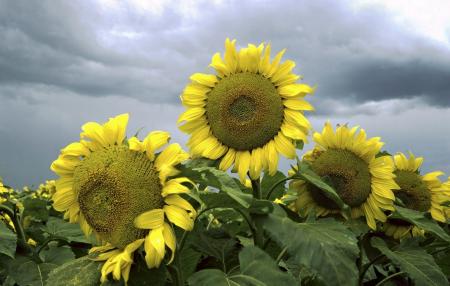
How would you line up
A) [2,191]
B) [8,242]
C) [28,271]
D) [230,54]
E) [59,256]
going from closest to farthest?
[230,54], [8,242], [28,271], [59,256], [2,191]

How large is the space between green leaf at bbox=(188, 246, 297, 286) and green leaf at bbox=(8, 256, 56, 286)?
1.94m

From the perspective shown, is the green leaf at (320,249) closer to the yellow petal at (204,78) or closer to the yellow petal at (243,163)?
the yellow petal at (243,163)

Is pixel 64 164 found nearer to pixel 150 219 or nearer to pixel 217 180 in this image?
pixel 150 219

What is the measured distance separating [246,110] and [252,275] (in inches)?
40.5

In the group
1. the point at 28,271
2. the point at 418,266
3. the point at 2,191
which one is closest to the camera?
the point at 418,266

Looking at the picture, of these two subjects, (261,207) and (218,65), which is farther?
(218,65)

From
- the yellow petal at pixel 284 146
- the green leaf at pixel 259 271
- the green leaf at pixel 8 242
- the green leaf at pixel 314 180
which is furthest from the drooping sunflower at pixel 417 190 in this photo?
the green leaf at pixel 8 242

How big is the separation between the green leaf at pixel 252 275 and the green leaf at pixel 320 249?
0.34ft

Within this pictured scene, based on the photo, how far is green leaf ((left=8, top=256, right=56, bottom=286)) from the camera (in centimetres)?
405

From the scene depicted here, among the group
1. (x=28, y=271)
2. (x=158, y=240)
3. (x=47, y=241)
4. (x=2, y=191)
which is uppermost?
(x=158, y=240)

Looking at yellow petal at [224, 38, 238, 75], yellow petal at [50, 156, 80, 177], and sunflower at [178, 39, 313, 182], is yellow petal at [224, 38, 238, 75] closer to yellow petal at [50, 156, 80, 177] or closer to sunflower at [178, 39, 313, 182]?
sunflower at [178, 39, 313, 182]

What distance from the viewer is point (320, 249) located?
2613mm

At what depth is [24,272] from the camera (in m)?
4.12

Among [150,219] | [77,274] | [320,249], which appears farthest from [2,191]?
[320,249]
